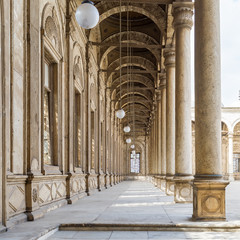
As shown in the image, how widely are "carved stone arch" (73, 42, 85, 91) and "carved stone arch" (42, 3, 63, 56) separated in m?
2.24

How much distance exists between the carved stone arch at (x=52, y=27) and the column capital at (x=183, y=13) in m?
3.74

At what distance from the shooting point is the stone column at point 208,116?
786 centimetres

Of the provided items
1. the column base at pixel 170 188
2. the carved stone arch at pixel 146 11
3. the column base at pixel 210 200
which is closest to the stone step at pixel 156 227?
the column base at pixel 210 200

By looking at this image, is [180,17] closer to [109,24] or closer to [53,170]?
[53,170]

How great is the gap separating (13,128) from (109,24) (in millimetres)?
15438

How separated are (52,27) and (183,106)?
4.53 m

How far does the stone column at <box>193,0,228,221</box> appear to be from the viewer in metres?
7.86

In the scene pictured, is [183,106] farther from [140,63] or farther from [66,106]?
[140,63]

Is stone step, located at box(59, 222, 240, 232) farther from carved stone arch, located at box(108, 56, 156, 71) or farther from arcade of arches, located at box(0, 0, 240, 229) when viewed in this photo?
carved stone arch, located at box(108, 56, 156, 71)

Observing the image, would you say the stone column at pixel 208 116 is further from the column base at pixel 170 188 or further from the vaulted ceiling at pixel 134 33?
the column base at pixel 170 188

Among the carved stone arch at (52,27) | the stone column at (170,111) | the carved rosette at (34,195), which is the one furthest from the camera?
the stone column at (170,111)

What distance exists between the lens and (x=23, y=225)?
7.25 metres

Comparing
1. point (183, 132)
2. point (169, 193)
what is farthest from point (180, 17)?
point (169, 193)

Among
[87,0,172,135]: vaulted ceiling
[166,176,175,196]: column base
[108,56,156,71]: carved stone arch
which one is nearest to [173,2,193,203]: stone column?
[87,0,172,135]: vaulted ceiling
